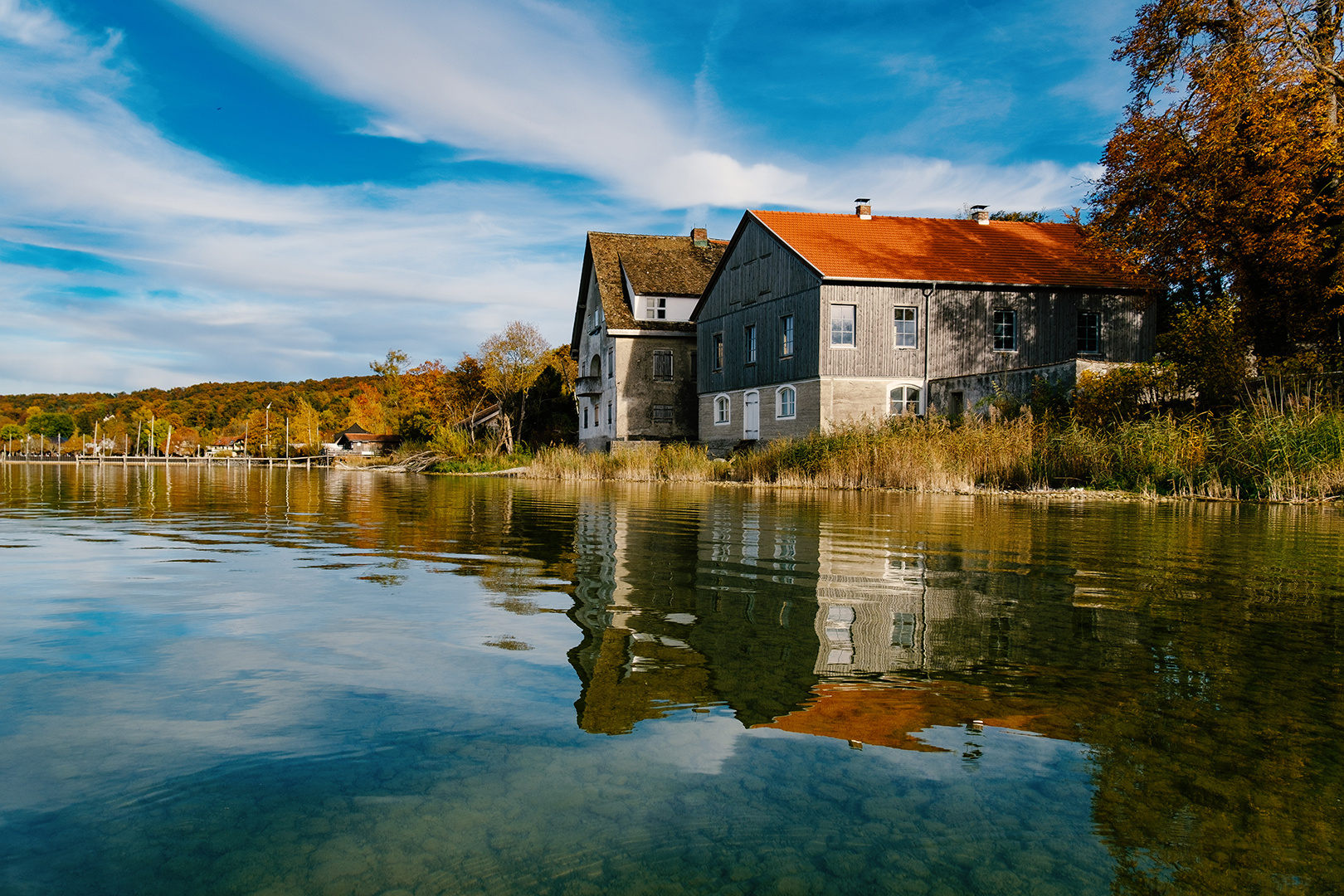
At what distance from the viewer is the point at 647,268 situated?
129 feet

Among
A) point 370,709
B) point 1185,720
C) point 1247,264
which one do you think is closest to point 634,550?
point 370,709

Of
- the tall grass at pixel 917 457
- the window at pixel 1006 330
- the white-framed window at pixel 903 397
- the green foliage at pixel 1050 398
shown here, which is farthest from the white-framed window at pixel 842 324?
the tall grass at pixel 917 457

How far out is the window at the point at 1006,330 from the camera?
94.4 feet

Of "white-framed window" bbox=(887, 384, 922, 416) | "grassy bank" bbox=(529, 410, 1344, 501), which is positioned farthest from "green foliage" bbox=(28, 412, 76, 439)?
"grassy bank" bbox=(529, 410, 1344, 501)

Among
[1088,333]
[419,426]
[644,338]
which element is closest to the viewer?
[1088,333]

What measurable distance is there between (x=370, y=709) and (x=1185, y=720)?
7.73 ft

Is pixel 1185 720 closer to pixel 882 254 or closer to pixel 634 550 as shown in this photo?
pixel 634 550

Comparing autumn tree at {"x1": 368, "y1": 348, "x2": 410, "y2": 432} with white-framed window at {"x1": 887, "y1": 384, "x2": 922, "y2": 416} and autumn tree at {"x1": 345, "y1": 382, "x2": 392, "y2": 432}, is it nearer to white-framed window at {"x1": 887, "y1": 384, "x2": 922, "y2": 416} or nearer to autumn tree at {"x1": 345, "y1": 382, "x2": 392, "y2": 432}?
autumn tree at {"x1": 345, "y1": 382, "x2": 392, "y2": 432}

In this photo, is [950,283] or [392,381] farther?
[392,381]

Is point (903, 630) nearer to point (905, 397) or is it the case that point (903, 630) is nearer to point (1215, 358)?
point (1215, 358)

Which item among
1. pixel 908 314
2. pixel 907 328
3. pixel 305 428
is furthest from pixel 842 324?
pixel 305 428

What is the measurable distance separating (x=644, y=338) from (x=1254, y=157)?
23.1 metres

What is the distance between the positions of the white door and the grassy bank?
27.5 feet

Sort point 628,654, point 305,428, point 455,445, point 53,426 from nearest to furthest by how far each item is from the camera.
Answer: point 628,654 < point 455,445 < point 305,428 < point 53,426
